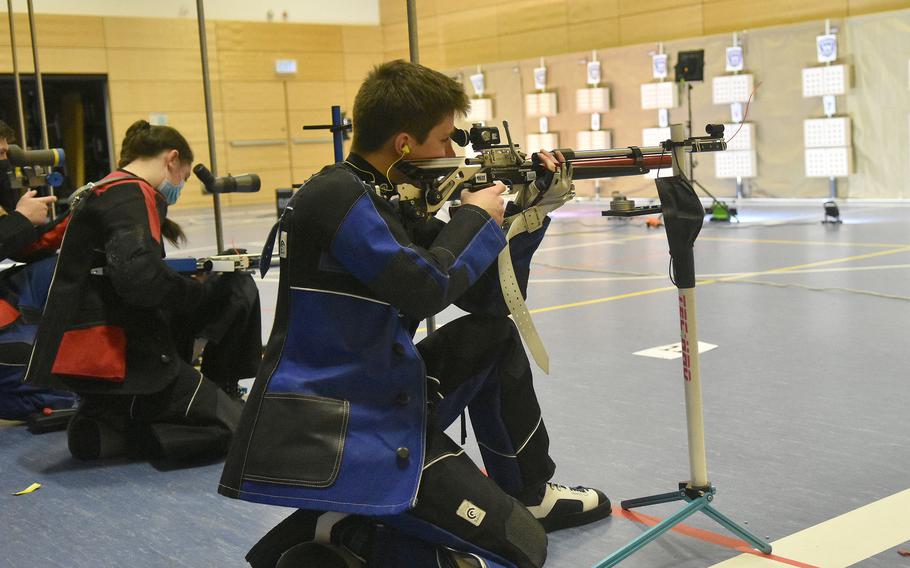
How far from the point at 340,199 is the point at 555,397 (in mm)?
2073

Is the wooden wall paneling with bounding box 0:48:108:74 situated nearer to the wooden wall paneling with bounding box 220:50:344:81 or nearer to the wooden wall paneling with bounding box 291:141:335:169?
the wooden wall paneling with bounding box 220:50:344:81

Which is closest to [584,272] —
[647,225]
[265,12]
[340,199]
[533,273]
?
[533,273]

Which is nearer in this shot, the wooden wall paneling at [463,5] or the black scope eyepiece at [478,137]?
the black scope eyepiece at [478,137]

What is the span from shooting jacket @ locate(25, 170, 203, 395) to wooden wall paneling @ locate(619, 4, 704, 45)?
11.8m

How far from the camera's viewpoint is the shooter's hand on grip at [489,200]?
6.81 feet

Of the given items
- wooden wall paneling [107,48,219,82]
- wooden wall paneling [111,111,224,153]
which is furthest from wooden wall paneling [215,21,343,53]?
wooden wall paneling [111,111,224,153]

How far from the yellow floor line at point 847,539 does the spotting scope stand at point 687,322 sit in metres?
0.07

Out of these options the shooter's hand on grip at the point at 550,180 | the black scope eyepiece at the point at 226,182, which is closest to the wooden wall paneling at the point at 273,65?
the black scope eyepiece at the point at 226,182

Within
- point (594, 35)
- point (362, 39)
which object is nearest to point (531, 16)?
point (594, 35)

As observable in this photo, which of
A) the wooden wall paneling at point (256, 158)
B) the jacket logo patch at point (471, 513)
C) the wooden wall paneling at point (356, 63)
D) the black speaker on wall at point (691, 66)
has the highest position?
the wooden wall paneling at point (356, 63)

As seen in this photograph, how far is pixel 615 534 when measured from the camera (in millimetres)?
2488

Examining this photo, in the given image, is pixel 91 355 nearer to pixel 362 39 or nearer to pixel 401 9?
pixel 401 9

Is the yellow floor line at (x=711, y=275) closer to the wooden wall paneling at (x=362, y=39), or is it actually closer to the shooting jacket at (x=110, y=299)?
the shooting jacket at (x=110, y=299)

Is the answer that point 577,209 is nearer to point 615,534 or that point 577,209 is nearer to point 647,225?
point 647,225
